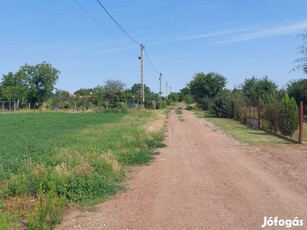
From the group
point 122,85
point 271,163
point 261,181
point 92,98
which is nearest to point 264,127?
point 271,163

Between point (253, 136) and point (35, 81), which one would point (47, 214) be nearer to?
point (253, 136)

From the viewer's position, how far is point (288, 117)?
20.1 metres

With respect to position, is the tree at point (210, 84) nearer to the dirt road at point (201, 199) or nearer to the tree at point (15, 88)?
the tree at point (15, 88)

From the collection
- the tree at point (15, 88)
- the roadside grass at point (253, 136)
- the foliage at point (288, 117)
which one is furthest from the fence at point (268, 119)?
the tree at point (15, 88)

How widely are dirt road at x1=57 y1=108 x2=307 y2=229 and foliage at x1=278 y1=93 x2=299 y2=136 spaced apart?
29.4ft

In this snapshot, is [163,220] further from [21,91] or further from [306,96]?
[21,91]

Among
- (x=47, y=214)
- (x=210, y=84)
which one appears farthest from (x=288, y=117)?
(x=210, y=84)

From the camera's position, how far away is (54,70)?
89.0m

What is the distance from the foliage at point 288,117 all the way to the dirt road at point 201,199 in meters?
8.98

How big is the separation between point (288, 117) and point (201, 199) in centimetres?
1415

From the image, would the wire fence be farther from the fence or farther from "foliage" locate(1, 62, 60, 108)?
"foliage" locate(1, 62, 60, 108)

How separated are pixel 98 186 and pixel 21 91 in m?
79.7

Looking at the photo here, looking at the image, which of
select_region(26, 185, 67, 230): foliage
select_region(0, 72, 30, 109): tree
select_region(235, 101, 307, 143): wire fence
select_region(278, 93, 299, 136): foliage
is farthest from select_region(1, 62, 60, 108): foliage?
select_region(26, 185, 67, 230): foliage

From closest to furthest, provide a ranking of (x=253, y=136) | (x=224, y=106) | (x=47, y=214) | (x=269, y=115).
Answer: (x=47, y=214) < (x=253, y=136) < (x=269, y=115) < (x=224, y=106)
